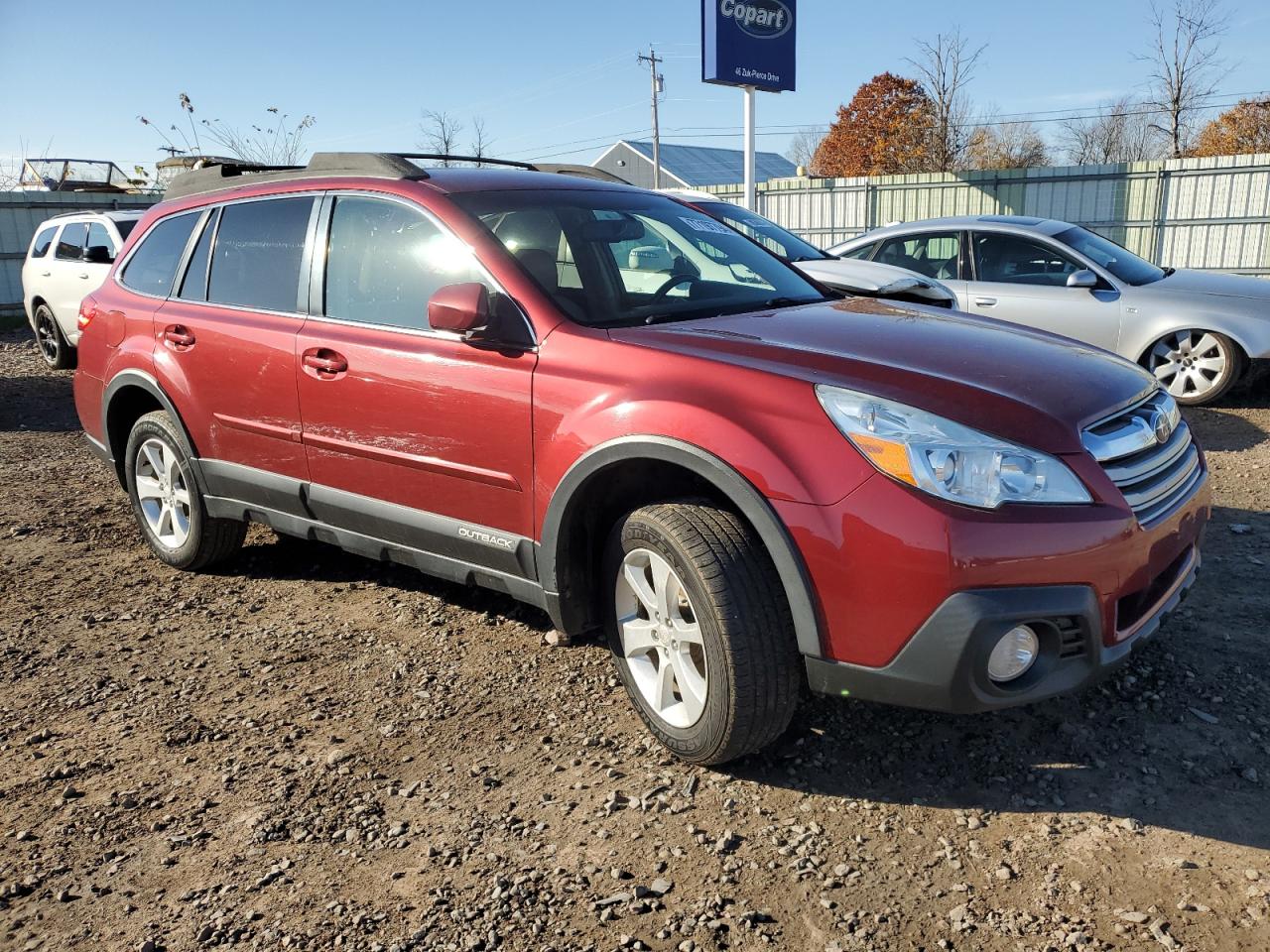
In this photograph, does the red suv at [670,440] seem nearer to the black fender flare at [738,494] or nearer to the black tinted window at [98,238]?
the black fender flare at [738,494]

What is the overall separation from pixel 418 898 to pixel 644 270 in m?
2.29

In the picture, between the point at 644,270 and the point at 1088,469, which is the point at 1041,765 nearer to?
the point at 1088,469

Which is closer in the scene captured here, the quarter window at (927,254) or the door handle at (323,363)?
the door handle at (323,363)

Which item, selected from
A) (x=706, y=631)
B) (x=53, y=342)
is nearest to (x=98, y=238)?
(x=53, y=342)

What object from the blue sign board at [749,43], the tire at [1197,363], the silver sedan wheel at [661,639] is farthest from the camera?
the blue sign board at [749,43]

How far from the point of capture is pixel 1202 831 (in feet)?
8.55

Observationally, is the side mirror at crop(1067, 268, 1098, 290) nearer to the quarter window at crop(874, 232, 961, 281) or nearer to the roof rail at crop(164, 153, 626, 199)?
the quarter window at crop(874, 232, 961, 281)

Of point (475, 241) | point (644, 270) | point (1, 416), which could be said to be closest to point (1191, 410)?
point (644, 270)

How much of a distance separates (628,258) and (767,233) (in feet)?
17.0

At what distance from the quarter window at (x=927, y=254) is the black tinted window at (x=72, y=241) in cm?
879

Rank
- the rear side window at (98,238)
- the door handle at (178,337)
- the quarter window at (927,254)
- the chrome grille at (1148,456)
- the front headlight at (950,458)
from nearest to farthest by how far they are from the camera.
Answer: the front headlight at (950,458)
the chrome grille at (1148,456)
the door handle at (178,337)
the quarter window at (927,254)
the rear side window at (98,238)

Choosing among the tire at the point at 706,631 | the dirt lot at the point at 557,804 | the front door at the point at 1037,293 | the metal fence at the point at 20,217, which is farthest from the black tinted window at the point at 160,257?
the metal fence at the point at 20,217

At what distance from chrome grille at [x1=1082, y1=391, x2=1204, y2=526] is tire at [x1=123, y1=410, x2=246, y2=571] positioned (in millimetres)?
3657

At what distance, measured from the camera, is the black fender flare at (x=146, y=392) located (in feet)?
14.8
